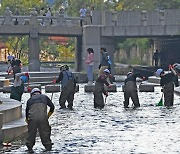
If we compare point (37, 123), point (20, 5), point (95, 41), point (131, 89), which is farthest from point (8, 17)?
point (37, 123)

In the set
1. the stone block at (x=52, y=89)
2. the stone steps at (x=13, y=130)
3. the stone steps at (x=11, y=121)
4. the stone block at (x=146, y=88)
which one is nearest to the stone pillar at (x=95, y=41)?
the stone block at (x=52, y=89)

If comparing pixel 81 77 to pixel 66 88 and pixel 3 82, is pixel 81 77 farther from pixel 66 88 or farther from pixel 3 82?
pixel 66 88

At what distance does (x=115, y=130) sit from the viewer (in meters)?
21.2

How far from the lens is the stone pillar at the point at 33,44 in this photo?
57.2 m

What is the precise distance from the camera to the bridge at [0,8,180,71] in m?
53.8

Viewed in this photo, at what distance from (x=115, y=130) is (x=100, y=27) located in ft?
110

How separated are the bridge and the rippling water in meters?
23.4

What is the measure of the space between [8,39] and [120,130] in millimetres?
68780

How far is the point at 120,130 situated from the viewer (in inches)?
836

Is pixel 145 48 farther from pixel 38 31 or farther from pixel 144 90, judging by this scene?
pixel 144 90

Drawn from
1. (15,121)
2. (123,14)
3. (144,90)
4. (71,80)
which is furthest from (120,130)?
(123,14)

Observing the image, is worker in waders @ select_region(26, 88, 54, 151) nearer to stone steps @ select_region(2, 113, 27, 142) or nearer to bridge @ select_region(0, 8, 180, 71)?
stone steps @ select_region(2, 113, 27, 142)

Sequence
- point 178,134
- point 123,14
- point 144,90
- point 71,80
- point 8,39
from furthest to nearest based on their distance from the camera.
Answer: point 8,39
point 123,14
point 144,90
point 71,80
point 178,134

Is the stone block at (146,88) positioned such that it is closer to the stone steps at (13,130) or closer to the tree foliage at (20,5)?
the stone steps at (13,130)
